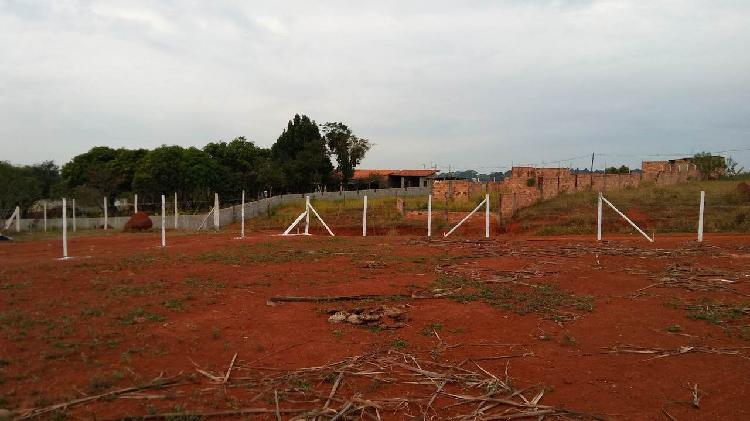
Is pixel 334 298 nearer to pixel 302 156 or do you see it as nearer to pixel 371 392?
pixel 371 392

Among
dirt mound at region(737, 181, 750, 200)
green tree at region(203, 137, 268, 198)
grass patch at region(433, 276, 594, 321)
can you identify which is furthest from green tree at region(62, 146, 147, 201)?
dirt mound at region(737, 181, 750, 200)

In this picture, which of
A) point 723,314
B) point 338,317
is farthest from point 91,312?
point 723,314

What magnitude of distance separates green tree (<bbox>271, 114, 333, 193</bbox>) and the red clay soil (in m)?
34.8

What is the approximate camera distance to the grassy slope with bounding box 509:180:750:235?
2133cm

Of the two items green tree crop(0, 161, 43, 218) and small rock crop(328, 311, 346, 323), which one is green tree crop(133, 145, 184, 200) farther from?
small rock crop(328, 311, 346, 323)

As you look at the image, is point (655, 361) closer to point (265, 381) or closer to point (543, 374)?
point (543, 374)

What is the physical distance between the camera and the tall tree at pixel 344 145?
164 feet

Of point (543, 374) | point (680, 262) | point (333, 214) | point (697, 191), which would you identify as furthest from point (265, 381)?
point (697, 191)

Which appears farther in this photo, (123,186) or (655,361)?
(123,186)

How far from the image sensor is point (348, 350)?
18.3 ft

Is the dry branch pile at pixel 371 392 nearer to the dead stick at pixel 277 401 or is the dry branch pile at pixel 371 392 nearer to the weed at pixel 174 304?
the dead stick at pixel 277 401

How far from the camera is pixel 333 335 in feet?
20.1

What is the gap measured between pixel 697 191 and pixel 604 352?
26501 mm

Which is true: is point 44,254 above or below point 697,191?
below
